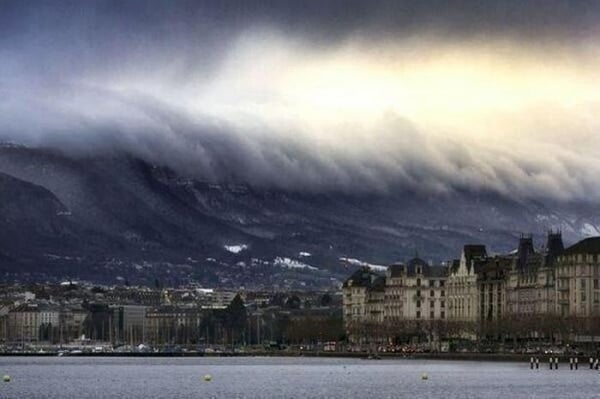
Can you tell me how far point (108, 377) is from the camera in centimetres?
19925

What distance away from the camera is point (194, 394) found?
156 m

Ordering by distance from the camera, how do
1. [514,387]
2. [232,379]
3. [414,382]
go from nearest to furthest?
[514,387] → [414,382] → [232,379]

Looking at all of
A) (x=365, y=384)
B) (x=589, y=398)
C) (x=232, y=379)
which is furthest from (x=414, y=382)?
(x=589, y=398)

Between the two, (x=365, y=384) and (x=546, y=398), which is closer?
(x=546, y=398)

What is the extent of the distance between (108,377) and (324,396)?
51.4 meters

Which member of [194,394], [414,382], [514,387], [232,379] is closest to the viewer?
[194,394]

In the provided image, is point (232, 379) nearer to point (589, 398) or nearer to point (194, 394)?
point (194, 394)

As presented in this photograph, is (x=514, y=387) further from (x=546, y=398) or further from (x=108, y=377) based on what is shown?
(x=108, y=377)

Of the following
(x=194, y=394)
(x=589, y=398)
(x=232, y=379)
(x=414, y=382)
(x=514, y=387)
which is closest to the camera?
(x=589, y=398)

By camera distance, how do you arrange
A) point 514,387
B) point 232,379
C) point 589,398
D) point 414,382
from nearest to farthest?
point 589,398 < point 514,387 < point 414,382 < point 232,379

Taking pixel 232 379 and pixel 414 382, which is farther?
pixel 232 379

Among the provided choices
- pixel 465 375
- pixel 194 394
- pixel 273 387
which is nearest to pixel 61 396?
pixel 194 394

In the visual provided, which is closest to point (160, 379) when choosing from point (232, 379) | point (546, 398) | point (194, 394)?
point (232, 379)

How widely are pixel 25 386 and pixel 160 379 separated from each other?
17.8 meters
